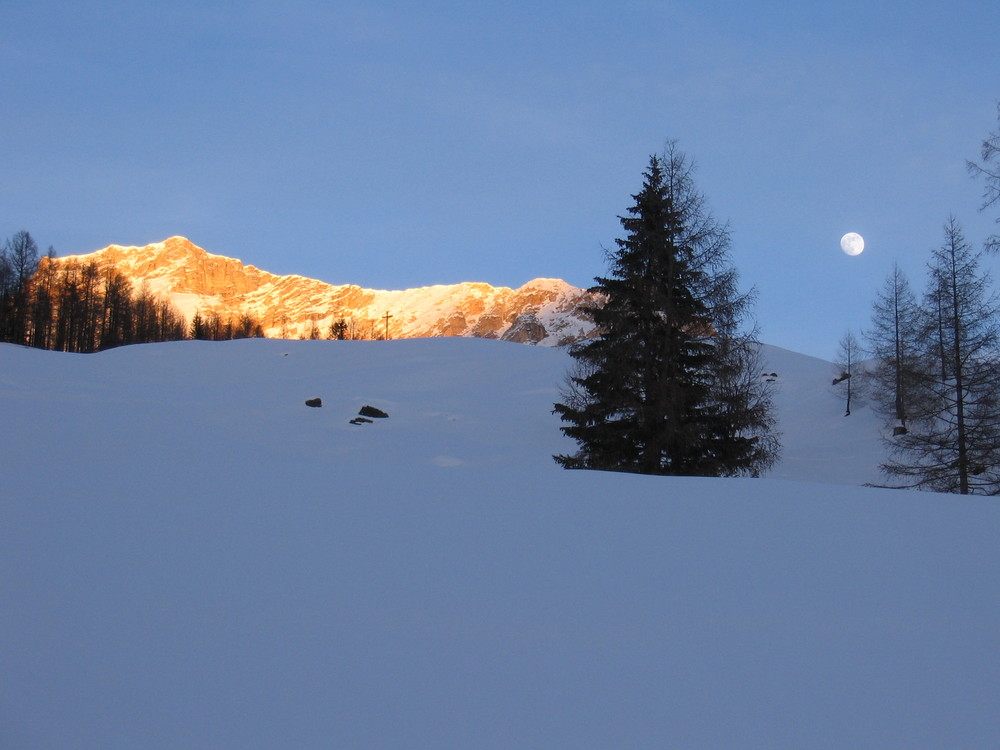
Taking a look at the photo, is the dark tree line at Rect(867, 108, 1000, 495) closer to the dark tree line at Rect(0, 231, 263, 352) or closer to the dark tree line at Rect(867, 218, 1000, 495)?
the dark tree line at Rect(867, 218, 1000, 495)

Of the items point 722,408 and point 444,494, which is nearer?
point 444,494

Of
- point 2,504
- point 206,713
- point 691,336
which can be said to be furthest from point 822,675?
point 691,336

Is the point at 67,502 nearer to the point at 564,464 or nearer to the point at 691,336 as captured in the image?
the point at 564,464

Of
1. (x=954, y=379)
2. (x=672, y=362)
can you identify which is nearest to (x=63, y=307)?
(x=672, y=362)

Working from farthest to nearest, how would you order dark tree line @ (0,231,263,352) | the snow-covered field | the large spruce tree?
dark tree line @ (0,231,263,352) < the large spruce tree < the snow-covered field

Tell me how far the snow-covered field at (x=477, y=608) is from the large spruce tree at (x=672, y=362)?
685cm

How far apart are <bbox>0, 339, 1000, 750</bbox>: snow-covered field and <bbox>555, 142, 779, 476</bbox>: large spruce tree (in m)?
6.85

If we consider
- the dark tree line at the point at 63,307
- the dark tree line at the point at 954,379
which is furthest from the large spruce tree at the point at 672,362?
the dark tree line at the point at 63,307

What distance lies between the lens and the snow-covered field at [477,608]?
7.26 ft

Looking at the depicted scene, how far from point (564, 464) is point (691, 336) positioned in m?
3.86

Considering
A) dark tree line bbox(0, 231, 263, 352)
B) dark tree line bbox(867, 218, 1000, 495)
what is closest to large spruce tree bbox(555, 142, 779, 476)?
dark tree line bbox(867, 218, 1000, 495)

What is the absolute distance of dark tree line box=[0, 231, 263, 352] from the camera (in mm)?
40312

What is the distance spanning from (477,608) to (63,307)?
53.3m

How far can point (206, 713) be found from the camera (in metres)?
2.19
